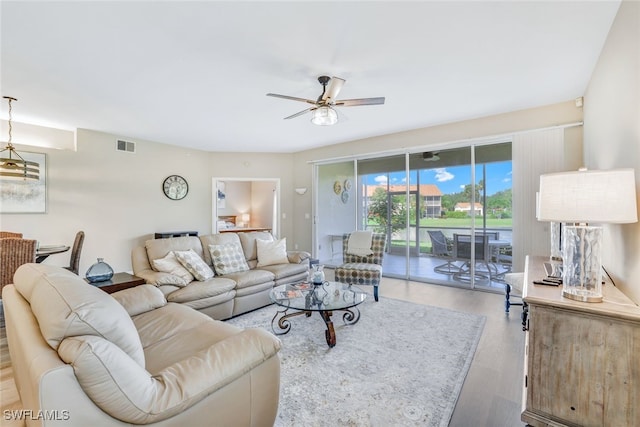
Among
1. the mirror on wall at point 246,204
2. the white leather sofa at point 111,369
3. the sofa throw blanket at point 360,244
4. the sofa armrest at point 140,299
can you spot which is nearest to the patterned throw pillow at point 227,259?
the sofa armrest at point 140,299

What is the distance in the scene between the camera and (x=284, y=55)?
2527 mm

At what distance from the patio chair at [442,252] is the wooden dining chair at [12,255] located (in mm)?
5496

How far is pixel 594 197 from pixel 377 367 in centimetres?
184

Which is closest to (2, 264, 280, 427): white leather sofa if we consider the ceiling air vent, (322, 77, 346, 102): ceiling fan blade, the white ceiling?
the white ceiling

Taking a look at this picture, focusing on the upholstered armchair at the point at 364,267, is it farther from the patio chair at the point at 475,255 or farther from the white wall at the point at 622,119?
the white wall at the point at 622,119

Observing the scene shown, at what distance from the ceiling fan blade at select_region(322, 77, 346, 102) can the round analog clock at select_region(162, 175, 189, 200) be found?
4474 millimetres

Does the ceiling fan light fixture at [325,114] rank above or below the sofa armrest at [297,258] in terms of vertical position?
above

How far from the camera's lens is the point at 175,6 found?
191 cm

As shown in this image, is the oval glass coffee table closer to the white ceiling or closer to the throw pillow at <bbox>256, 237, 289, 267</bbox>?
the throw pillow at <bbox>256, 237, 289, 267</bbox>

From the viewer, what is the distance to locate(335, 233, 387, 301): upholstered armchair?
Result: 153 inches

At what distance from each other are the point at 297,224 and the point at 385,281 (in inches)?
107

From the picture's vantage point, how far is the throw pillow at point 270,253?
13.6 feet

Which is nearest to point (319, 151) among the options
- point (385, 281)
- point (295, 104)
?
point (295, 104)

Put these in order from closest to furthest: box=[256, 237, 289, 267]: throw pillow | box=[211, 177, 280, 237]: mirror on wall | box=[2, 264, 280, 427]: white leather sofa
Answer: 1. box=[2, 264, 280, 427]: white leather sofa
2. box=[256, 237, 289, 267]: throw pillow
3. box=[211, 177, 280, 237]: mirror on wall
